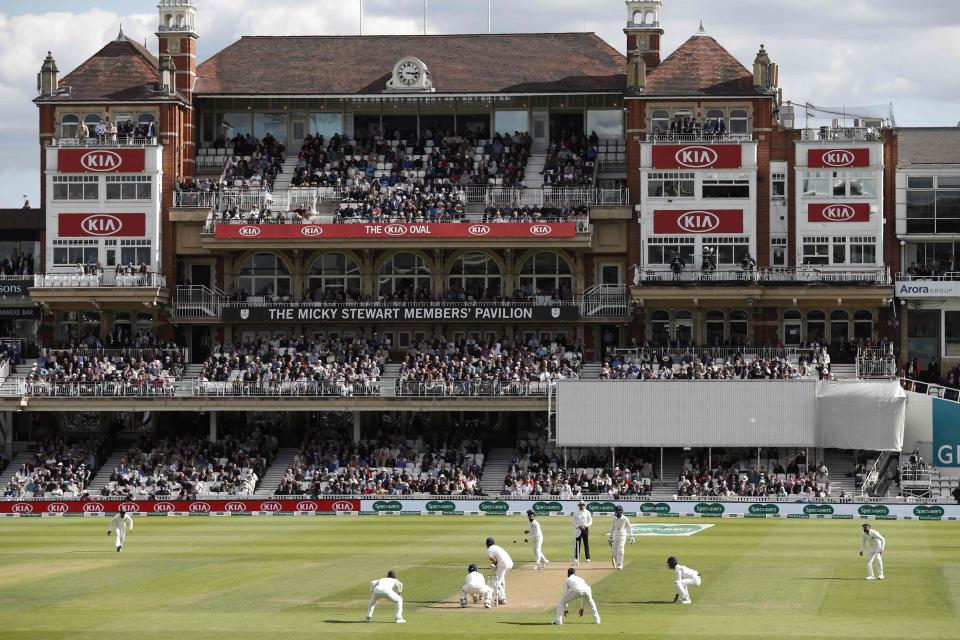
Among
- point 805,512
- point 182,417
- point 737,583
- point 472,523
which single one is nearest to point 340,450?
point 182,417

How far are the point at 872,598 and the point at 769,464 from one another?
104 ft

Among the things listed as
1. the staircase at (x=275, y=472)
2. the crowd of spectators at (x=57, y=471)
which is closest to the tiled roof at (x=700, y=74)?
the staircase at (x=275, y=472)

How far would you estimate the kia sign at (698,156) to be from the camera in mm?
70750

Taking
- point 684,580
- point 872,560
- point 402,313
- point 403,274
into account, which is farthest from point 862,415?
point 684,580

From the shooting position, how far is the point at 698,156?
70.9 metres

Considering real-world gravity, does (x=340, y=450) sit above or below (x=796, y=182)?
below

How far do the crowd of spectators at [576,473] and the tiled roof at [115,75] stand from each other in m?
23.0

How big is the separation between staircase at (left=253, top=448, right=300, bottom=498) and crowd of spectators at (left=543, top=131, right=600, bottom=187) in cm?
1570

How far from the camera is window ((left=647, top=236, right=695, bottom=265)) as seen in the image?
232ft

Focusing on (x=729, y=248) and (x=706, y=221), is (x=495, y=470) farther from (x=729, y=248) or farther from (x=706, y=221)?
(x=706, y=221)

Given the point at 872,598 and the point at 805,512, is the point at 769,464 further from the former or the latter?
the point at 872,598

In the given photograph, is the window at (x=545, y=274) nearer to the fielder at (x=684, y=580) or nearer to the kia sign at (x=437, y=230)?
the kia sign at (x=437, y=230)

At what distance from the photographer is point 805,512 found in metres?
57.1

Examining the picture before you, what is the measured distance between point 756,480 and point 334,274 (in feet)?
69.5
